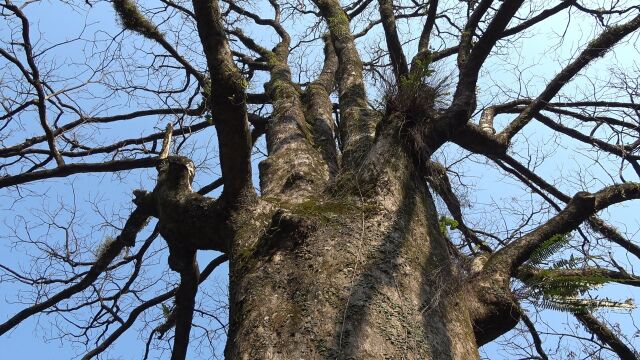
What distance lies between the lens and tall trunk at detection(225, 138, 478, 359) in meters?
1.80

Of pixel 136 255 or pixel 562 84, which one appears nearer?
pixel 562 84

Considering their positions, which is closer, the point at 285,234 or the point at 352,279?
the point at 352,279

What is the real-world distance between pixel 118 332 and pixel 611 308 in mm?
3702

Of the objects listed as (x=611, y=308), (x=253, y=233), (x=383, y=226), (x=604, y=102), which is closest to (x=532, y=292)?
(x=611, y=308)

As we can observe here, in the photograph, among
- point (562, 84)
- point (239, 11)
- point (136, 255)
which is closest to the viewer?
point (562, 84)

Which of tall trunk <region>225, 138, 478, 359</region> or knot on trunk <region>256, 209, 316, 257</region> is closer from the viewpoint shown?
tall trunk <region>225, 138, 478, 359</region>

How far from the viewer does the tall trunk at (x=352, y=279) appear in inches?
70.8

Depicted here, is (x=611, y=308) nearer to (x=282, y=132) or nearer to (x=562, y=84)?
(x=562, y=84)

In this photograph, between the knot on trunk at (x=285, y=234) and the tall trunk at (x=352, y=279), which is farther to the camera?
the knot on trunk at (x=285, y=234)

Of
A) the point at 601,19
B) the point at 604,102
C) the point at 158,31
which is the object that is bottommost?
the point at 604,102

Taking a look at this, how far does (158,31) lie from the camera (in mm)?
5359

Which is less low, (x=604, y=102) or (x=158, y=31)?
(x=158, y=31)

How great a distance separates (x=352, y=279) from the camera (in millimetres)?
1995

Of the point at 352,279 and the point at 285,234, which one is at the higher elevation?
the point at 285,234
